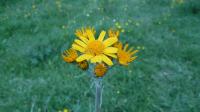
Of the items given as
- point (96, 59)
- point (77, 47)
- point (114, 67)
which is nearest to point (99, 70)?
point (96, 59)

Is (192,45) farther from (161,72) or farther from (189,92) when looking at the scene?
(189,92)

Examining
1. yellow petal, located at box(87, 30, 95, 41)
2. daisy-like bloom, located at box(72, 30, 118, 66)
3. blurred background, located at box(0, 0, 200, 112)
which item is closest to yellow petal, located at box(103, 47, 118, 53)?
daisy-like bloom, located at box(72, 30, 118, 66)

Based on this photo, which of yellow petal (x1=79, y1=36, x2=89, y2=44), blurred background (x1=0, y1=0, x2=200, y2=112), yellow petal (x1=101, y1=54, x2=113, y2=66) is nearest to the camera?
yellow petal (x1=101, y1=54, x2=113, y2=66)

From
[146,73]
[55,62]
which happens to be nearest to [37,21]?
[55,62]

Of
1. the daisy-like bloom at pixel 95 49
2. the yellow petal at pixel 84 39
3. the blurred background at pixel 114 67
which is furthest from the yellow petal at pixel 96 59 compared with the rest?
the blurred background at pixel 114 67

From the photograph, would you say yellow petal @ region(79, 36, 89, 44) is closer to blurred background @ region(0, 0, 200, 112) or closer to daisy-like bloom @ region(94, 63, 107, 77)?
daisy-like bloom @ region(94, 63, 107, 77)

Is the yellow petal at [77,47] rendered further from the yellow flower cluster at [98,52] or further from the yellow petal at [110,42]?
the yellow petal at [110,42]
